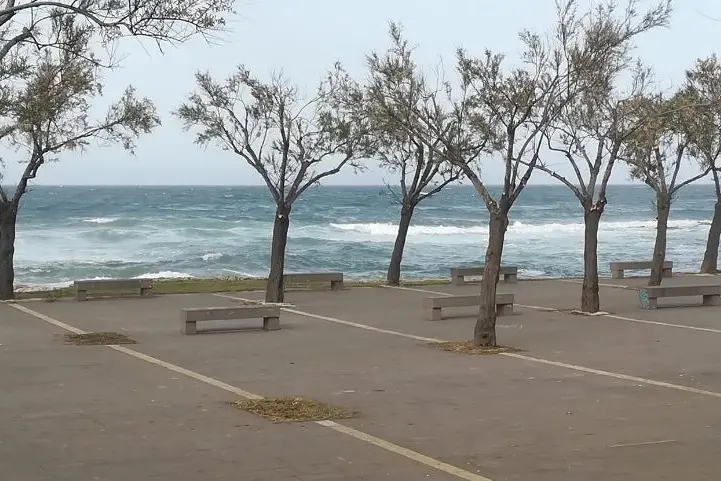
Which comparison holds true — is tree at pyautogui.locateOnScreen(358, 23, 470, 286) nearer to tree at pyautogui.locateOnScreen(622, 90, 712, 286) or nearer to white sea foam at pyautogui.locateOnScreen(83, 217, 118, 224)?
tree at pyautogui.locateOnScreen(622, 90, 712, 286)

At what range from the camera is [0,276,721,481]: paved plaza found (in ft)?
22.5

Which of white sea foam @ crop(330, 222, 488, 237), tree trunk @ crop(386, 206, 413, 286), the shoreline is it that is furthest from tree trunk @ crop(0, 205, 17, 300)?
white sea foam @ crop(330, 222, 488, 237)

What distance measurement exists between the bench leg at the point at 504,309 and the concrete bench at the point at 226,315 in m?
4.41

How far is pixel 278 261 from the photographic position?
19.7m

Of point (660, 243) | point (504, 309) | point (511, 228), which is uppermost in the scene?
point (660, 243)

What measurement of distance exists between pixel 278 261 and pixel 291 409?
11.0 meters

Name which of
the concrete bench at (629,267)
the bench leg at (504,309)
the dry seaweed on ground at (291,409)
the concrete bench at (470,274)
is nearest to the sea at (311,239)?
the concrete bench at (470,274)

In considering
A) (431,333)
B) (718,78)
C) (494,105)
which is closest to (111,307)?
(431,333)

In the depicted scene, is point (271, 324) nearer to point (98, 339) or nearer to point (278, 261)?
point (98, 339)

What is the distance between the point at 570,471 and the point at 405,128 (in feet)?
26.6

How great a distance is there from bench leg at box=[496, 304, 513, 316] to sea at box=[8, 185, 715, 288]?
8.60m

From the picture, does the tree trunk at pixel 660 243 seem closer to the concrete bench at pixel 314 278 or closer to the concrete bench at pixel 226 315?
the concrete bench at pixel 314 278

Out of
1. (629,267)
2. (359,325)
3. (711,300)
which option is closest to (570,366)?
(359,325)

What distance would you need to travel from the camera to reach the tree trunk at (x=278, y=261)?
19.6m
